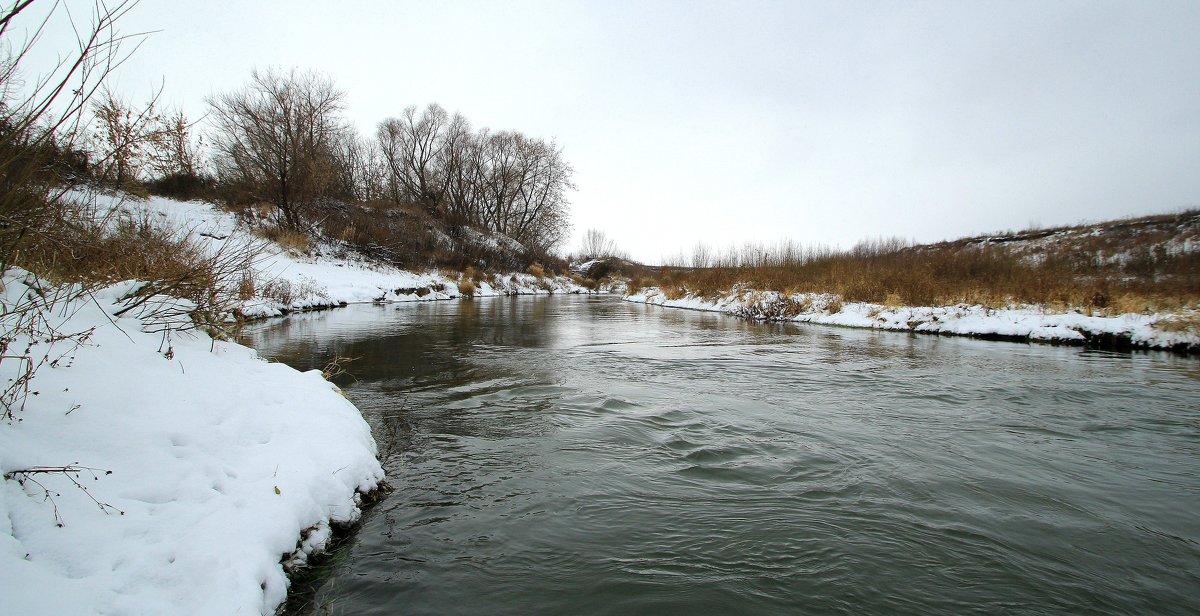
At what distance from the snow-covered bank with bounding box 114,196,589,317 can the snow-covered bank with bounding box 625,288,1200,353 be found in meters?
15.1

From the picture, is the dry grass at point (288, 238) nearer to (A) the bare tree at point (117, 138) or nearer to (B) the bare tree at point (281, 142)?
(B) the bare tree at point (281, 142)

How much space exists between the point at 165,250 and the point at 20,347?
2139 millimetres

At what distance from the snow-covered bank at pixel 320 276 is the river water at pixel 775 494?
35.8 feet

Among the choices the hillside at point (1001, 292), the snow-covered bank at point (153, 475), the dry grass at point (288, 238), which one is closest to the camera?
the snow-covered bank at point (153, 475)

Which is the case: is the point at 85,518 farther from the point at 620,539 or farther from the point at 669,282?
the point at 669,282

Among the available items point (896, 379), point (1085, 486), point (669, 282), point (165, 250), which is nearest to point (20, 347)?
point (165, 250)

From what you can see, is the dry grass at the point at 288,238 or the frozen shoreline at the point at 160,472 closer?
the frozen shoreline at the point at 160,472

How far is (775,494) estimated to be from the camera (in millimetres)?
3422

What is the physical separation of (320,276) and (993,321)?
22341mm

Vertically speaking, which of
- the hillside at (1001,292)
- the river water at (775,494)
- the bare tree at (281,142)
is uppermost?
the bare tree at (281,142)

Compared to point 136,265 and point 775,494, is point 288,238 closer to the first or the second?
point 136,265

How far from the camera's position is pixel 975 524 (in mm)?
3049

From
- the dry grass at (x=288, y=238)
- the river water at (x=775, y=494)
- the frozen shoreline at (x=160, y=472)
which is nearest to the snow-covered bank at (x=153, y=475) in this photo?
the frozen shoreline at (x=160, y=472)

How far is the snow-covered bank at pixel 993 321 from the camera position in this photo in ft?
31.0
